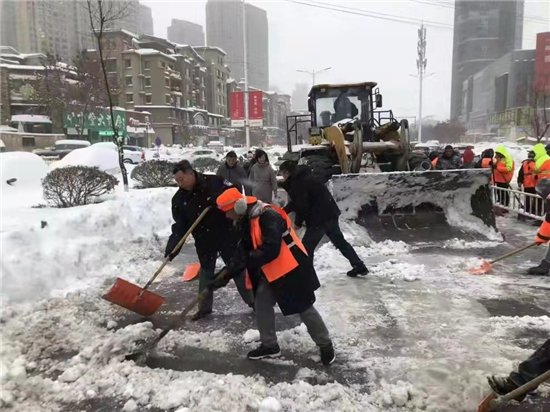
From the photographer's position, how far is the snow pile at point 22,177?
9.96m

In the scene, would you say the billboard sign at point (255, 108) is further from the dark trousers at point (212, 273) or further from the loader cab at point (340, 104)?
the dark trousers at point (212, 273)

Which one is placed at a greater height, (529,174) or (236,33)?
(236,33)

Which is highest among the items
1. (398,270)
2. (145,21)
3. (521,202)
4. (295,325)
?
(145,21)

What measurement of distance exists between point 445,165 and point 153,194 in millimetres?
6302

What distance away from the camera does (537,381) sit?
2523mm

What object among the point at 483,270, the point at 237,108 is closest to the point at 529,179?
the point at 483,270

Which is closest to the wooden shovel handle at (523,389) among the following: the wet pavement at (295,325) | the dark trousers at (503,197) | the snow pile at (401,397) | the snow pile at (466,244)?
the wet pavement at (295,325)

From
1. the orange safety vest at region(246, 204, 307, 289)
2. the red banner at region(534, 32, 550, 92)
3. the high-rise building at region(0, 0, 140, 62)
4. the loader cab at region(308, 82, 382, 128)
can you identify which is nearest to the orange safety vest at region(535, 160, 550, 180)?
the loader cab at region(308, 82, 382, 128)

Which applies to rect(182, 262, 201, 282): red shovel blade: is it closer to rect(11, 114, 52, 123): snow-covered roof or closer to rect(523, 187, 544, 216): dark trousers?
rect(523, 187, 544, 216): dark trousers

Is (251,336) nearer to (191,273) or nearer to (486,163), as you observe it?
(191,273)

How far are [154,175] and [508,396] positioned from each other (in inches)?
429

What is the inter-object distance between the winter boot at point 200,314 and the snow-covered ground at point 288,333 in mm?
138

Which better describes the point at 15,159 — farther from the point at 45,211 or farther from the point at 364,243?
the point at 364,243

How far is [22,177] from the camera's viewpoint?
11234mm
